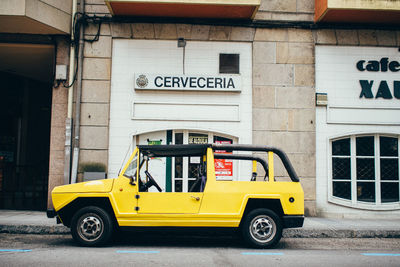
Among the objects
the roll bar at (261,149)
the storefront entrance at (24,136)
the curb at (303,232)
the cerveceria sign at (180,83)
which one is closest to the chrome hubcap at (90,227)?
the curb at (303,232)

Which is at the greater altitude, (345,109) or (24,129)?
(345,109)

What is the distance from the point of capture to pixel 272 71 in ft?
34.8

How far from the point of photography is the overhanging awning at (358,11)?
32.0 ft

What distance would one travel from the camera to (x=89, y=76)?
10.4m

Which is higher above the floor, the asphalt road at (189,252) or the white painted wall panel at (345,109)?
the white painted wall panel at (345,109)

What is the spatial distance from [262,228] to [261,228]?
0.06ft

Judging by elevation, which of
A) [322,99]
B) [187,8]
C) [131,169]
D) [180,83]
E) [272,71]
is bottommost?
[131,169]

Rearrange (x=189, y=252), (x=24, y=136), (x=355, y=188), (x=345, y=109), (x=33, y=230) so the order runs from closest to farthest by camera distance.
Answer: (x=189, y=252) < (x=33, y=230) < (x=355, y=188) < (x=345, y=109) < (x=24, y=136)

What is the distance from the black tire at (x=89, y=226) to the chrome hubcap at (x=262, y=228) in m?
2.54

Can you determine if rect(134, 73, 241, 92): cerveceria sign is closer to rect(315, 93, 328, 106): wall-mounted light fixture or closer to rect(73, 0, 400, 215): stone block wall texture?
rect(73, 0, 400, 215): stone block wall texture

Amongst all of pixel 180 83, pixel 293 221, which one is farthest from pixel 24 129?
pixel 293 221

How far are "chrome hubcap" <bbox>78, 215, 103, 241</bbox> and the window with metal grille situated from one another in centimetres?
673

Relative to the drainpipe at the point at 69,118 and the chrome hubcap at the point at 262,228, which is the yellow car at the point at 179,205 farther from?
the drainpipe at the point at 69,118

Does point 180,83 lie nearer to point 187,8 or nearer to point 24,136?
point 187,8
